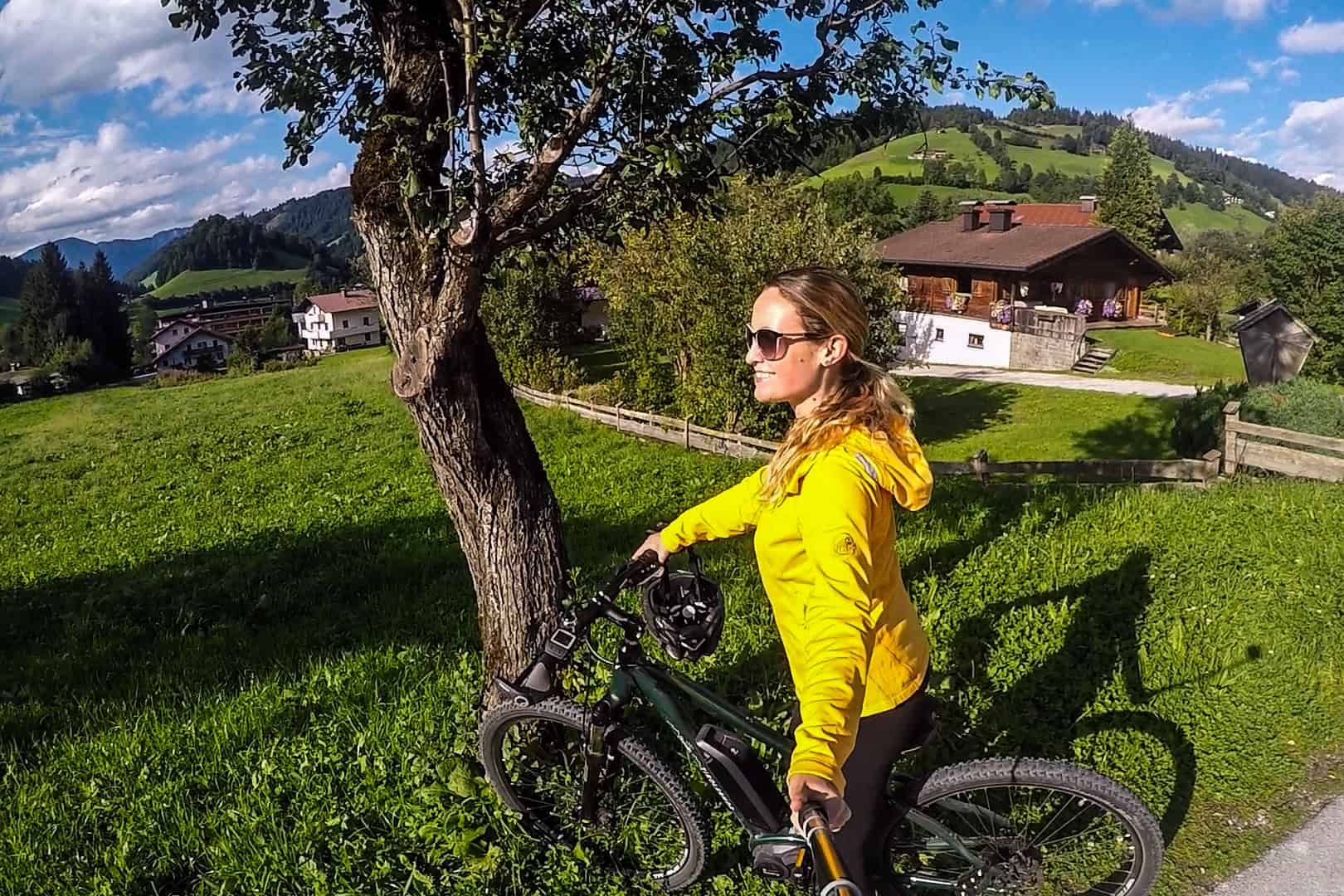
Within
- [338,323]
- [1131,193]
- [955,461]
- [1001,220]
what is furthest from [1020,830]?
[338,323]

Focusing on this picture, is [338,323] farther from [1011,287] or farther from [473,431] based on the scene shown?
[473,431]

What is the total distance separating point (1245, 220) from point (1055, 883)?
13137cm

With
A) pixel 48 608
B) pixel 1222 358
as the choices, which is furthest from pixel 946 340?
pixel 48 608

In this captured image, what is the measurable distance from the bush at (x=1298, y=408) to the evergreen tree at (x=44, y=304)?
108 m

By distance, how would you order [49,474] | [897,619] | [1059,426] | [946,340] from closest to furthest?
[897,619] < [49,474] < [1059,426] < [946,340]

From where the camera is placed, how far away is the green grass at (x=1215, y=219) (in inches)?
3890

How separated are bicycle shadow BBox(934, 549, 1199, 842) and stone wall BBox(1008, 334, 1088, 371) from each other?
3221 cm

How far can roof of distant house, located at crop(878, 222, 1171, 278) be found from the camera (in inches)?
1613

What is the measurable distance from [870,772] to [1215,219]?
418ft

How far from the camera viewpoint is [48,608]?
866 centimetres

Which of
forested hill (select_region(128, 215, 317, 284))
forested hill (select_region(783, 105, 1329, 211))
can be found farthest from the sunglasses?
forested hill (select_region(128, 215, 317, 284))

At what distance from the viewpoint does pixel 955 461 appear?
16.9 m

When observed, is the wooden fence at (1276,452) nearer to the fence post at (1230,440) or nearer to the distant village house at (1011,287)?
the fence post at (1230,440)

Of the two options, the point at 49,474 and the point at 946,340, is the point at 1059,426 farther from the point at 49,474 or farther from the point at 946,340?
the point at 49,474
